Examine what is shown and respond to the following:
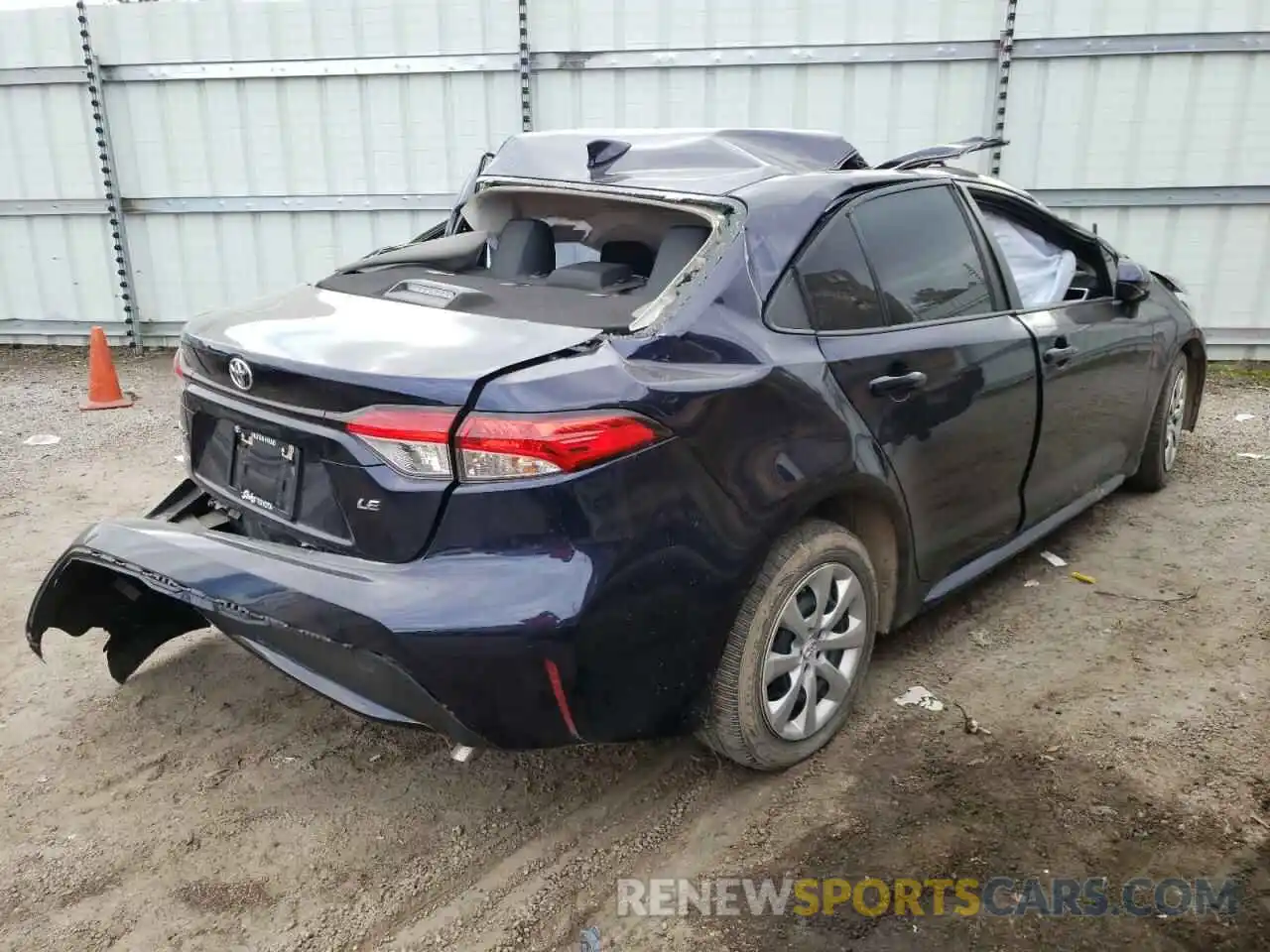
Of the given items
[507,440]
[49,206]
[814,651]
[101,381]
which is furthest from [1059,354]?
[49,206]

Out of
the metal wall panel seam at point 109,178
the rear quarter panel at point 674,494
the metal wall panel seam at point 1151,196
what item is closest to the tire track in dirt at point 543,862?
the rear quarter panel at point 674,494

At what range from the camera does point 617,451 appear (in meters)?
2.20

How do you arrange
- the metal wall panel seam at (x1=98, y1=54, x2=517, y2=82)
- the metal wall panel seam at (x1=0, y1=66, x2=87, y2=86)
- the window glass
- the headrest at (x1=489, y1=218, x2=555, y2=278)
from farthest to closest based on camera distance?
the metal wall panel seam at (x1=0, y1=66, x2=87, y2=86) < the metal wall panel seam at (x1=98, y1=54, x2=517, y2=82) < the headrest at (x1=489, y1=218, x2=555, y2=278) < the window glass

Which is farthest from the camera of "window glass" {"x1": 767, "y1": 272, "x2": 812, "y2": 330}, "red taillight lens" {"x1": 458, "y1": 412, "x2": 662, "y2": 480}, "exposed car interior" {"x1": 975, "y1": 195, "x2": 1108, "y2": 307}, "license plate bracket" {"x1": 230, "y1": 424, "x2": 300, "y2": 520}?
"exposed car interior" {"x1": 975, "y1": 195, "x2": 1108, "y2": 307}

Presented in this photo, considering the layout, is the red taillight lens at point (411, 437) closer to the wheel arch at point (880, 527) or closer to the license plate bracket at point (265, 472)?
the license plate bracket at point (265, 472)

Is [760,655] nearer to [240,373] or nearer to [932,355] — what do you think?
[932,355]

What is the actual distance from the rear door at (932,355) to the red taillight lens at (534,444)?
0.82m

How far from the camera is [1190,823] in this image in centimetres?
262

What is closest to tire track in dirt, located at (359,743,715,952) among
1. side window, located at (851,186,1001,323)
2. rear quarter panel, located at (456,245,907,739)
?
rear quarter panel, located at (456,245,907,739)

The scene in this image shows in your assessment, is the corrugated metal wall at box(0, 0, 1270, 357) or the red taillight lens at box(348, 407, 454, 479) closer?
the red taillight lens at box(348, 407, 454, 479)

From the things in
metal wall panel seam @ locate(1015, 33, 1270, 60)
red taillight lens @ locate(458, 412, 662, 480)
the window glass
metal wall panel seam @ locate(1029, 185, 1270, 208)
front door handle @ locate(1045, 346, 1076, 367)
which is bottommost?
front door handle @ locate(1045, 346, 1076, 367)

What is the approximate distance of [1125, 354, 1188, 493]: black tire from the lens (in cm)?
476

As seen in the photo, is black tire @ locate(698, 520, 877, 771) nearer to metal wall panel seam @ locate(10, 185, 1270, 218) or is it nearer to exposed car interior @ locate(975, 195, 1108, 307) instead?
exposed car interior @ locate(975, 195, 1108, 307)

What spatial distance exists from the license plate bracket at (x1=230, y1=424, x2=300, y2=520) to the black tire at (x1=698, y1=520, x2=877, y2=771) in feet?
3.77
